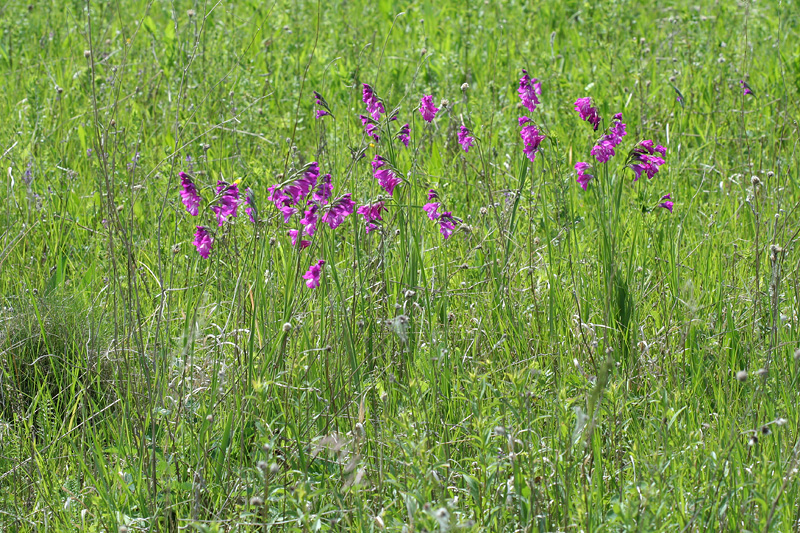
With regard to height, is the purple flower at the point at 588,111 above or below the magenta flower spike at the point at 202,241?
above

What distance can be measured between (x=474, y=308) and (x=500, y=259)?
281 mm

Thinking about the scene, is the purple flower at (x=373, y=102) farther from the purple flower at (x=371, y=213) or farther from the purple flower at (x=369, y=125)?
the purple flower at (x=371, y=213)

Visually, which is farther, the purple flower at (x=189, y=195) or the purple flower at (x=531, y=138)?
the purple flower at (x=531, y=138)

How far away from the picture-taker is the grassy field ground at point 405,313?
65.0 inches

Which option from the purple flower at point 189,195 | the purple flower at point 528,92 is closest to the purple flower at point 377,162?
the purple flower at point 189,195

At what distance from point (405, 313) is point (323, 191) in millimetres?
434

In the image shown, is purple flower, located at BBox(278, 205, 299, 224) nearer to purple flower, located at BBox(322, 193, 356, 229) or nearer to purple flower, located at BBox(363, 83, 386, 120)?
purple flower, located at BBox(322, 193, 356, 229)

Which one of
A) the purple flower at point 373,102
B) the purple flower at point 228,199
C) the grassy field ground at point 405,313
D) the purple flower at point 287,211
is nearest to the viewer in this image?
the grassy field ground at point 405,313

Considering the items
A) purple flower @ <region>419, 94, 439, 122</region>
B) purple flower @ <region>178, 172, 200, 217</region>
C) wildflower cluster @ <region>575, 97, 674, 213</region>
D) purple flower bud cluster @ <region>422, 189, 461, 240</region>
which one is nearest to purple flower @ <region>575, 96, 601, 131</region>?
wildflower cluster @ <region>575, 97, 674, 213</region>

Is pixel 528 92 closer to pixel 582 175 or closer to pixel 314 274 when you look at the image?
pixel 582 175

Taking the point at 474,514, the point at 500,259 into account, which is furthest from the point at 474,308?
the point at 474,514

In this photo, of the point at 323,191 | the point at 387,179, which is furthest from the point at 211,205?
the point at 387,179

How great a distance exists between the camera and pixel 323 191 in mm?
2082

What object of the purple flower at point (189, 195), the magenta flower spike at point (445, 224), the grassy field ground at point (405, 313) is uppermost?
the purple flower at point (189, 195)
